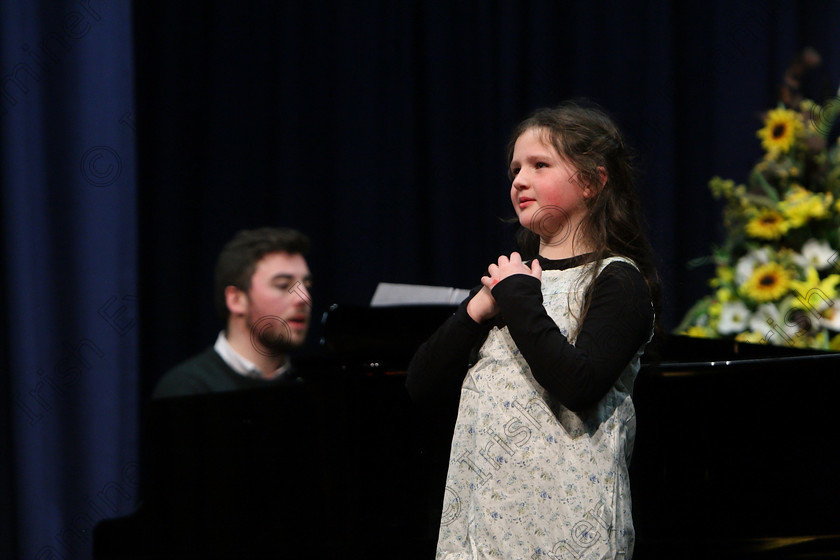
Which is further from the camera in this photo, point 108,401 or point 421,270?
point 421,270

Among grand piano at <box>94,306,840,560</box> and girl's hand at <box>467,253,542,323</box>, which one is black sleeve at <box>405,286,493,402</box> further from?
grand piano at <box>94,306,840,560</box>

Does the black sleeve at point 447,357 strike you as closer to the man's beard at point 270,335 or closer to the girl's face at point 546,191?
the girl's face at point 546,191

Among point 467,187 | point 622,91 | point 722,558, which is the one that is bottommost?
point 722,558

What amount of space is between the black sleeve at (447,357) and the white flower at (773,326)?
1405 mm

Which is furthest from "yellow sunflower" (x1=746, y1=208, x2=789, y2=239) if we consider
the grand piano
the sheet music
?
the sheet music

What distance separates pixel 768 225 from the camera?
2.55 m

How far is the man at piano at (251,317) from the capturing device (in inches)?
104

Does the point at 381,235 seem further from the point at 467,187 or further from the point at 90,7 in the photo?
the point at 90,7

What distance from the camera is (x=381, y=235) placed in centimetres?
314

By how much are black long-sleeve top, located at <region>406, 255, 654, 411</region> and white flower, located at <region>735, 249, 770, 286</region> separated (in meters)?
1.35

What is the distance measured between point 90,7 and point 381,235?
3.84ft

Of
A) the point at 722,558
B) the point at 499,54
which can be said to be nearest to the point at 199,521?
the point at 722,558

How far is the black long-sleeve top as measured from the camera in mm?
1219

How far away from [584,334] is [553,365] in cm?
8
